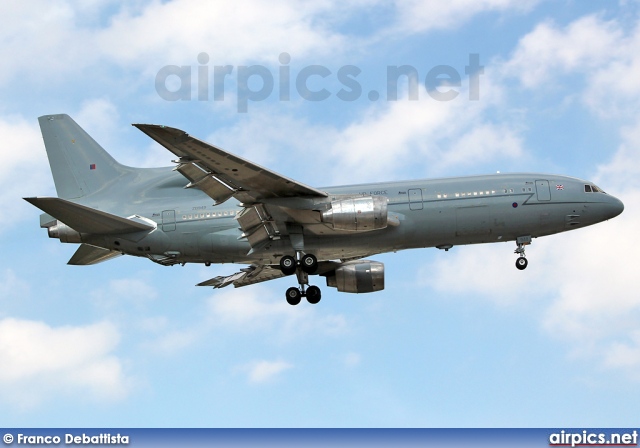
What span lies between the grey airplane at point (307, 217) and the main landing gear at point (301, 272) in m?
0.05

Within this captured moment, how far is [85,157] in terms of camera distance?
165 feet

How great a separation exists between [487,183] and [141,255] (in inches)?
657

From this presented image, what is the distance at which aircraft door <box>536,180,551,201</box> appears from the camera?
1858 inches

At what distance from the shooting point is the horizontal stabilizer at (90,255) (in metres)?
50.1

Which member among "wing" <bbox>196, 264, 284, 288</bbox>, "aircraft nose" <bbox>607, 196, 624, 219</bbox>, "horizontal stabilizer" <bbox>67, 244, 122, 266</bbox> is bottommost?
"wing" <bbox>196, 264, 284, 288</bbox>

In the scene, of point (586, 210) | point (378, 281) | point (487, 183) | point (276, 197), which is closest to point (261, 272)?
point (378, 281)

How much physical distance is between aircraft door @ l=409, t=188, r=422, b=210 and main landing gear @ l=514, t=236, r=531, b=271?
523 centimetres

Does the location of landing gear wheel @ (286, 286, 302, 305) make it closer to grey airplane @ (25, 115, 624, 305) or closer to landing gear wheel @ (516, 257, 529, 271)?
grey airplane @ (25, 115, 624, 305)

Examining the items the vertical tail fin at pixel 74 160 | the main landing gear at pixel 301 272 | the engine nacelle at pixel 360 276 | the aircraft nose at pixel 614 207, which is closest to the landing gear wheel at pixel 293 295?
the main landing gear at pixel 301 272

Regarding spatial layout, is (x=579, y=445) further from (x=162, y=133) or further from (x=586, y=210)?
(x=162, y=133)

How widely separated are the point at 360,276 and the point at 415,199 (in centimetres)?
680

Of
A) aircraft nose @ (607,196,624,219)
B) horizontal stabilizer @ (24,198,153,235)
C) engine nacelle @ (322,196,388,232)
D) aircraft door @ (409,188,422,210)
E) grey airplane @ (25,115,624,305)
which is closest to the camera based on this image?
engine nacelle @ (322,196,388,232)

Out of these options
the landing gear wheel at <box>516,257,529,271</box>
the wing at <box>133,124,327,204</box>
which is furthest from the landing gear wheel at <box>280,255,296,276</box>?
the landing gear wheel at <box>516,257,529,271</box>

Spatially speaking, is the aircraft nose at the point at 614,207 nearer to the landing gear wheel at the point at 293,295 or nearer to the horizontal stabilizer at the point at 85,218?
the landing gear wheel at the point at 293,295
